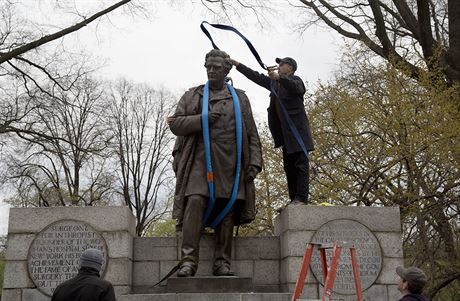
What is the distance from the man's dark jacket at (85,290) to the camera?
4449 mm

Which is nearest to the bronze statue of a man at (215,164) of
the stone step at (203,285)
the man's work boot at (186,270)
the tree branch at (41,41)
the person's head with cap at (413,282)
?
the man's work boot at (186,270)

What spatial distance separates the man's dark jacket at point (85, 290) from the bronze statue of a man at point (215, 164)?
102 inches

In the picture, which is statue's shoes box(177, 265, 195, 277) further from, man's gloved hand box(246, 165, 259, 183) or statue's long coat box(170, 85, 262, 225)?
man's gloved hand box(246, 165, 259, 183)

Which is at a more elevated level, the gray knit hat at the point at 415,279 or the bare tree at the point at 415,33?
the bare tree at the point at 415,33

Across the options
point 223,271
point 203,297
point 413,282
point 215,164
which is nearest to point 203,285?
point 203,297

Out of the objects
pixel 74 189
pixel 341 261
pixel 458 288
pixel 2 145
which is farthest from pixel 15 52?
pixel 458 288

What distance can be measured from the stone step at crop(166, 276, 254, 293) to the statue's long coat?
0.88 m

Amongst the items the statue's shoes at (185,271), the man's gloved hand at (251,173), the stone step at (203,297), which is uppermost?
the man's gloved hand at (251,173)

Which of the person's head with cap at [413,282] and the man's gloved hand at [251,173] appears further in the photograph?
the man's gloved hand at [251,173]

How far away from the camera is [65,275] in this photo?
7316 mm

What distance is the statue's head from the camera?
765cm

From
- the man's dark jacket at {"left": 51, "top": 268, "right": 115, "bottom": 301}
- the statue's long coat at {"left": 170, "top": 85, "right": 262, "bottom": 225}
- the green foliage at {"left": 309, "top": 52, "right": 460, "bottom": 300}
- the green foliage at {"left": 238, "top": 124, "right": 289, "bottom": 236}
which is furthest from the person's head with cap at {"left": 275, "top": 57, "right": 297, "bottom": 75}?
the green foliage at {"left": 238, "top": 124, "right": 289, "bottom": 236}

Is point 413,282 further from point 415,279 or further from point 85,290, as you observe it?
point 85,290

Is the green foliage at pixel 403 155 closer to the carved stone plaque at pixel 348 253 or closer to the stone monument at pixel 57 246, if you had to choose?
the carved stone plaque at pixel 348 253
